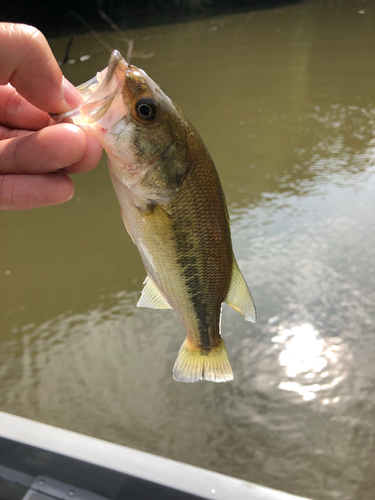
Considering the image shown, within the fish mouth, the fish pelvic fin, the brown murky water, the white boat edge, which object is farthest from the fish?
the brown murky water

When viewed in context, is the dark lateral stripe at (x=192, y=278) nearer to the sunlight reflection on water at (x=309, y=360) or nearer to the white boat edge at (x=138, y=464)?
the white boat edge at (x=138, y=464)

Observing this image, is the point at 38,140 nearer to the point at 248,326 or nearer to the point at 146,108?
the point at 146,108

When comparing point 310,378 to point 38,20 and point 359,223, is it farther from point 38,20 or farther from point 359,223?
point 38,20

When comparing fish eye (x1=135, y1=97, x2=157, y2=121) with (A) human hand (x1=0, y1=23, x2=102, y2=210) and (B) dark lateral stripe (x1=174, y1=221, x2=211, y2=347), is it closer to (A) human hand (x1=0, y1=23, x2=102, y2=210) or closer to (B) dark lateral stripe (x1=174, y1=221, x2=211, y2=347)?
(A) human hand (x1=0, y1=23, x2=102, y2=210)

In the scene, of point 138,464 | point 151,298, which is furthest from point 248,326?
point 151,298

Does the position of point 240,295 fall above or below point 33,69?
below

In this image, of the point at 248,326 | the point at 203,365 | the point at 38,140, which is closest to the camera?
the point at 38,140

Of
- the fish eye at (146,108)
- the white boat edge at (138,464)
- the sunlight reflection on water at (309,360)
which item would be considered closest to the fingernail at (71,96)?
the fish eye at (146,108)
